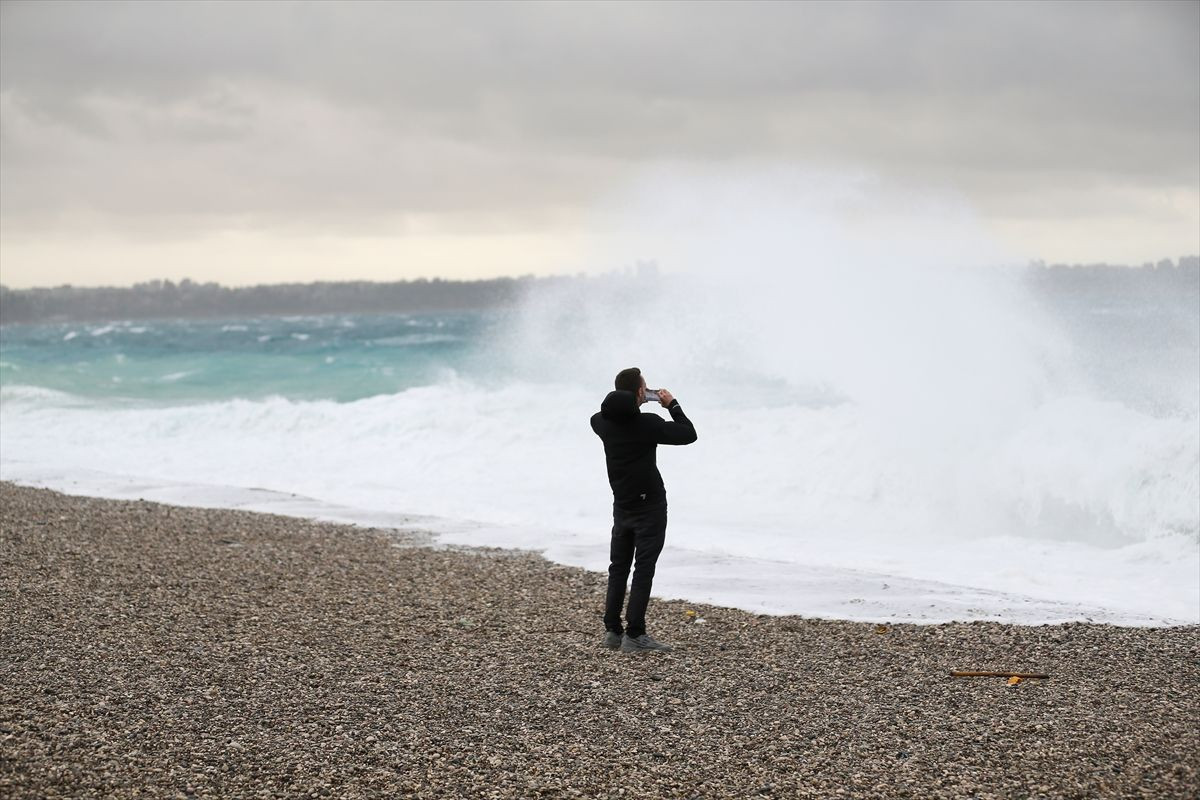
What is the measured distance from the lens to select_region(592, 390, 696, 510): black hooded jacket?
6949 mm

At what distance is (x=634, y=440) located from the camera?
7.02 meters

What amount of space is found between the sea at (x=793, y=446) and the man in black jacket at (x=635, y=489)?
67.8 inches

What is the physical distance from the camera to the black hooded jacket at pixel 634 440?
695 cm

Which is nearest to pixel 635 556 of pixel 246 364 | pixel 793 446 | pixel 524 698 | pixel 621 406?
pixel 621 406


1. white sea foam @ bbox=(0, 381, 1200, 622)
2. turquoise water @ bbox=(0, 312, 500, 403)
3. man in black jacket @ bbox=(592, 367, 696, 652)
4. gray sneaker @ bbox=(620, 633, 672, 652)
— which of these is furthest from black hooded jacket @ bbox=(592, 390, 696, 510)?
turquoise water @ bbox=(0, 312, 500, 403)

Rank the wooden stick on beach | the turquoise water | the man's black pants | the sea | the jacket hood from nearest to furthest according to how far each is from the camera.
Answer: the wooden stick on beach
the jacket hood
the man's black pants
the sea
the turquoise water

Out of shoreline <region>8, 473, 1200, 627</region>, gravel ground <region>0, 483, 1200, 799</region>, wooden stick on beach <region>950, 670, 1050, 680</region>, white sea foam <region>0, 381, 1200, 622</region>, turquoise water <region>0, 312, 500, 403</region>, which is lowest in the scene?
gravel ground <region>0, 483, 1200, 799</region>

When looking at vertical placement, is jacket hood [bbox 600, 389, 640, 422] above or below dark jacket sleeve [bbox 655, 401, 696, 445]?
above

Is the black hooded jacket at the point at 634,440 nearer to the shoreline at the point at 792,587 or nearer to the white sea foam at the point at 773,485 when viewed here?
the shoreline at the point at 792,587

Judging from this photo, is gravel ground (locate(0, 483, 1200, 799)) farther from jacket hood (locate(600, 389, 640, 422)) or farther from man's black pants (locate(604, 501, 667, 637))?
jacket hood (locate(600, 389, 640, 422))

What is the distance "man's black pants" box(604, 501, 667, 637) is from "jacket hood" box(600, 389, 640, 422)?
23.7 inches

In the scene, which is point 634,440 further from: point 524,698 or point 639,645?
point 524,698

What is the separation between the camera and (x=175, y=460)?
62.9 ft

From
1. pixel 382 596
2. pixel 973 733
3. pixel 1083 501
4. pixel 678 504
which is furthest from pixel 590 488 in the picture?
pixel 973 733
